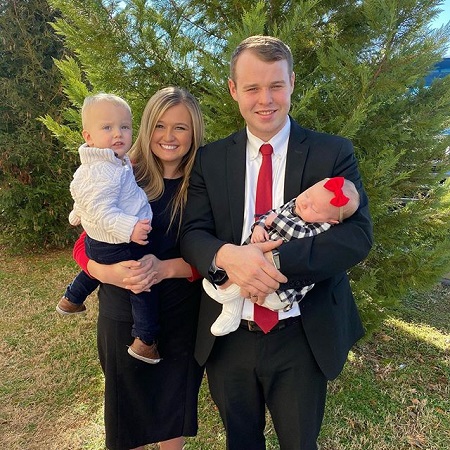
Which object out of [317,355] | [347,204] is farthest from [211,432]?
[347,204]

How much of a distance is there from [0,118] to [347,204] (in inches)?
258

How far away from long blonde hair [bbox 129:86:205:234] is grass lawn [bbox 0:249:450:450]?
2049 millimetres

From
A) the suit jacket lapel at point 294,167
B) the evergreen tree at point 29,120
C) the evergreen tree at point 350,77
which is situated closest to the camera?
the suit jacket lapel at point 294,167

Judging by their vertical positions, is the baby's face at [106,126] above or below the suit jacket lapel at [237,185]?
above

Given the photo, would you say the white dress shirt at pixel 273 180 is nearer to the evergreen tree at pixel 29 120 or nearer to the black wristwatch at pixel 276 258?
the black wristwatch at pixel 276 258

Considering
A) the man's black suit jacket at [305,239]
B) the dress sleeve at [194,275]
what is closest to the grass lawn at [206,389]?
the man's black suit jacket at [305,239]

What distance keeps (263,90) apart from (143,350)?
1399mm

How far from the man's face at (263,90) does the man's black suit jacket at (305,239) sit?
137 millimetres

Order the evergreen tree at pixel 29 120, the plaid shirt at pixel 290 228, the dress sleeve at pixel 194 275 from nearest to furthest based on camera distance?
the plaid shirt at pixel 290 228
the dress sleeve at pixel 194 275
the evergreen tree at pixel 29 120

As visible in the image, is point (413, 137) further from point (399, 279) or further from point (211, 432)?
point (211, 432)

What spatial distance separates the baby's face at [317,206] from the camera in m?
1.71

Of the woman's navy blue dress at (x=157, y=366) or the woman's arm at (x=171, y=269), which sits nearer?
the woman's arm at (x=171, y=269)

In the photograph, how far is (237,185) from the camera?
1.98 metres

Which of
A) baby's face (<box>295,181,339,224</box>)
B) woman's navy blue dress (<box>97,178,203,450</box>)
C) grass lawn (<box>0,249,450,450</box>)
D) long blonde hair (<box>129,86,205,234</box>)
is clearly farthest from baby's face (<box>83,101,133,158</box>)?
grass lawn (<box>0,249,450,450</box>)
